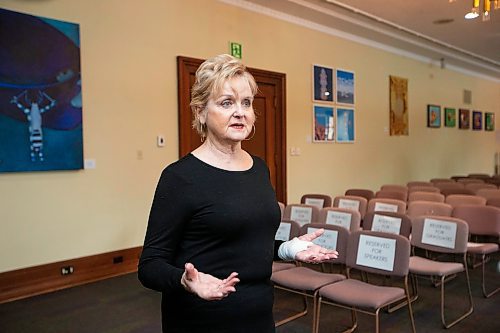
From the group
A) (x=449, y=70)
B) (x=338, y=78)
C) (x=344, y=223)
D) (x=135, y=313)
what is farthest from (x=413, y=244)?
(x=449, y=70)

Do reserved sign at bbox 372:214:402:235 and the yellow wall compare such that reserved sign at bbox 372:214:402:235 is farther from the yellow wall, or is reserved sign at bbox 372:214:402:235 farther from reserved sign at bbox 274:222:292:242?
the yellow wall

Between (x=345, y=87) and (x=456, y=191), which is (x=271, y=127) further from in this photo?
(x=456, y=191)

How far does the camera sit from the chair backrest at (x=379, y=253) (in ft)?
9.41

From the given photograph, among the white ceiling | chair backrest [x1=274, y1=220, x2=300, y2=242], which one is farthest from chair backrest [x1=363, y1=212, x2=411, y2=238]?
the white ceiling

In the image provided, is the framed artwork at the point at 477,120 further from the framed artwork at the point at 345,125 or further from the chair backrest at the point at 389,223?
the chair backrest at the point at 389,223

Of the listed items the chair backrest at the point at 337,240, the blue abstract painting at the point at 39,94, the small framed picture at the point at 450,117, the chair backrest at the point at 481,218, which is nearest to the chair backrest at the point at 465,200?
the chair backrest at the point at 481,218

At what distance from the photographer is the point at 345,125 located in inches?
297

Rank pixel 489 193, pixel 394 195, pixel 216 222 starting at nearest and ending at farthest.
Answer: pixel 216 222 → pixel 394 195 → pixel 489 193

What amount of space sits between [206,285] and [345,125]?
681 centimetres

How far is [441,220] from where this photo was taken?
11.8 feet

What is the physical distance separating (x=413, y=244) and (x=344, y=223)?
615mm

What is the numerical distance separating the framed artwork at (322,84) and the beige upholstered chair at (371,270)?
4.20 m

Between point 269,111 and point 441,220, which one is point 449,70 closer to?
point 269,111

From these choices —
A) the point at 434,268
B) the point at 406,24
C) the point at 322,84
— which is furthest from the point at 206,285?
the point at 406,24
